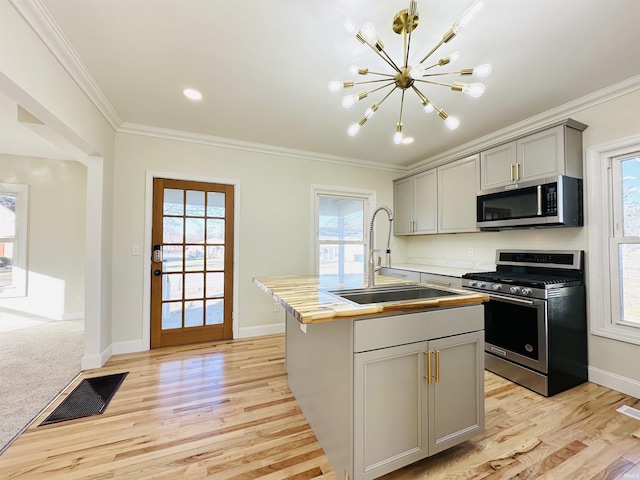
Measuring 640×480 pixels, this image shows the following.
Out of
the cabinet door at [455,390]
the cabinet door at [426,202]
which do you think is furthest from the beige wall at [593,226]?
the cabinet door at [455,390]

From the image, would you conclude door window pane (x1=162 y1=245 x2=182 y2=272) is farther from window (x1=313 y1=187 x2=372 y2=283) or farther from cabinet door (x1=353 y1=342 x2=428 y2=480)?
cabinet door (x1=353 y1=342 x2=428 y2=480)

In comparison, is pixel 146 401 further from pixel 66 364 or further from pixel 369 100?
pixel 369 100

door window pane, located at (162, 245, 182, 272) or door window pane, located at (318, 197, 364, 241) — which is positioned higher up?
door window pane, located at (318, 197, 364, 241)

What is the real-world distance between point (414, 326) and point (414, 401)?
39cm

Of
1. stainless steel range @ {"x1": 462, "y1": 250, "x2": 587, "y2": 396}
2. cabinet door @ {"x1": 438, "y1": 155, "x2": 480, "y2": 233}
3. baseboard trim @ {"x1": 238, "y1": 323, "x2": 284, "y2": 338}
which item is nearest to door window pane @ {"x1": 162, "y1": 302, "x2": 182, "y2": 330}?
baseboard trim @ {"x1": 238, "y1": 323, "x2": 284, "y2": 338}

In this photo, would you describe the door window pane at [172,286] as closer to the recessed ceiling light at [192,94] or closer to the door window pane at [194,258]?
the door window pane at [194,258]

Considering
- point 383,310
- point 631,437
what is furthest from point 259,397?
point 631,437

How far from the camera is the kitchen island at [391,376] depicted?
4.28 feet

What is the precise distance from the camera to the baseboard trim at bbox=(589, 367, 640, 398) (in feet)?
7.18

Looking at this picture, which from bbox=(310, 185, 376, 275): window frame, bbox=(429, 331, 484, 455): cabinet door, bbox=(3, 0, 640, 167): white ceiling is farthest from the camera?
bbox=(310, 185, 376, 275): window frame

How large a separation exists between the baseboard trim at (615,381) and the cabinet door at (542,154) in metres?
1.75

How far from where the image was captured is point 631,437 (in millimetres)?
1736

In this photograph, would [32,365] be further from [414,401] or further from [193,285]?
[414,401]

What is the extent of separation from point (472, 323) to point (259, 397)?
1673 mm
